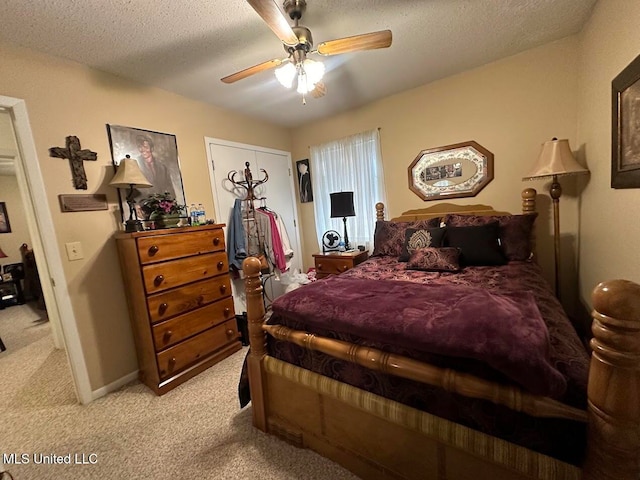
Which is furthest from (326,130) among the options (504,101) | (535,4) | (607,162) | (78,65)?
(607,162)

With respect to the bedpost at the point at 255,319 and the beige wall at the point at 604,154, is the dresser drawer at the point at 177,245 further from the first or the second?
the beige wall at the point at 604,154

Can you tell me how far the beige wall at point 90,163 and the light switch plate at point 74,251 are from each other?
3cm

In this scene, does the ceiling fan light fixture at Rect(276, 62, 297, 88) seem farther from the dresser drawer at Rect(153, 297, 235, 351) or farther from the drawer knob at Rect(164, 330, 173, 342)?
the drawer knob at Rect(164, 330, 173, 342)

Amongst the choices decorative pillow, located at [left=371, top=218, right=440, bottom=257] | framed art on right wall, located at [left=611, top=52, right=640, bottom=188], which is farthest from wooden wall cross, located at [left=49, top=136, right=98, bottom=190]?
framed art on right wall, located at [left=611, top=52, right=640, bottom=188]

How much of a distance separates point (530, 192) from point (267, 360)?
2.57 meters

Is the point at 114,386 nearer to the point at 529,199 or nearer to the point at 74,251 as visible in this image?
the point at 74,251

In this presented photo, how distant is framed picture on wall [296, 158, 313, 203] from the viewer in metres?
3.79

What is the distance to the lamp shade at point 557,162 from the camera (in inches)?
78.9

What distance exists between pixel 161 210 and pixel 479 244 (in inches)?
101

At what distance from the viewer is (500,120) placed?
2521 mm

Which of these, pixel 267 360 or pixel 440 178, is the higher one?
pixel 440 178

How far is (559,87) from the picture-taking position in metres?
2.25

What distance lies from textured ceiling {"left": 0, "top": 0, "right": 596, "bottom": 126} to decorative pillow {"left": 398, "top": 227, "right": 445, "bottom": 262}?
4.88 ft

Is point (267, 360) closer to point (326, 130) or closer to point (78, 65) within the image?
point (78, 65)
